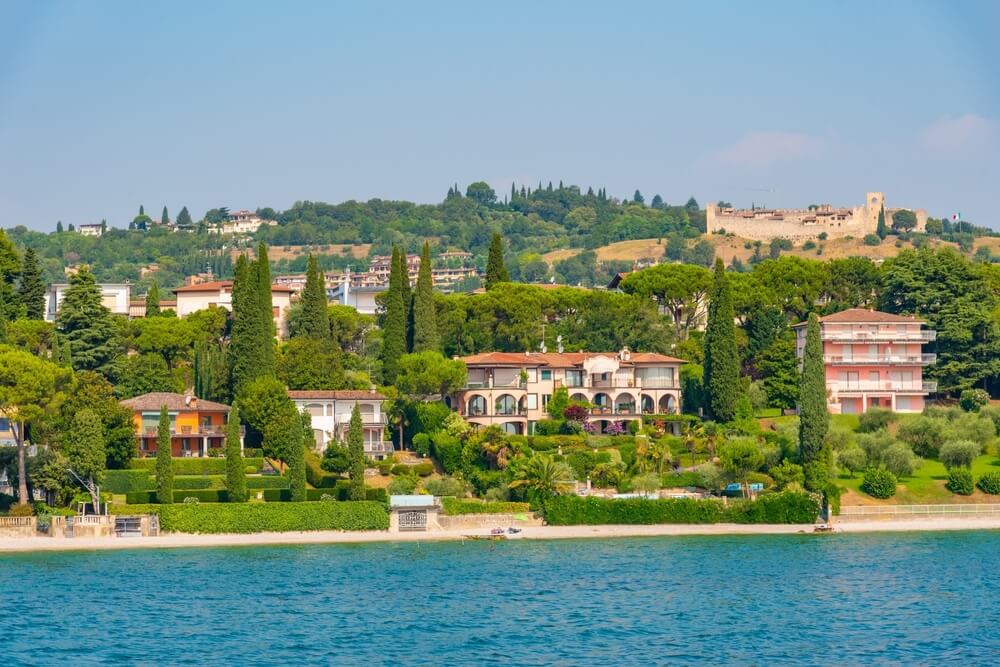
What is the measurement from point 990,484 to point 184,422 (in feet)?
128

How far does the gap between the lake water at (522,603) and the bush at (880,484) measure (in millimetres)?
3423

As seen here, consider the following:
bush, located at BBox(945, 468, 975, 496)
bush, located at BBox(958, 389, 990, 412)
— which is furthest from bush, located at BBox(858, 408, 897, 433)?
bush, located at BBox(945, 468, 975, 496)

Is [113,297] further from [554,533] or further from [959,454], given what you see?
[959,454]

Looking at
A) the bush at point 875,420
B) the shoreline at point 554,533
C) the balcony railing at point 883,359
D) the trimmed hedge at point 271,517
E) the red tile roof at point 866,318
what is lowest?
the shoreline at point 554,533

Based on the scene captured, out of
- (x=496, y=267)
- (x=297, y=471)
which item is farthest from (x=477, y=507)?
(x=496, y=267)

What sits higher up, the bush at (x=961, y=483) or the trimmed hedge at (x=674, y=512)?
the bush at (x=961, y=483)

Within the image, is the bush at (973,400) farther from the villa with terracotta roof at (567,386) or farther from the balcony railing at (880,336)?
the villa with terracotta roof at (567,386)

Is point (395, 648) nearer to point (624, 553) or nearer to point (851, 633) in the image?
point (851, 633)

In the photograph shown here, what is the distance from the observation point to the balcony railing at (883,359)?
9369 cm

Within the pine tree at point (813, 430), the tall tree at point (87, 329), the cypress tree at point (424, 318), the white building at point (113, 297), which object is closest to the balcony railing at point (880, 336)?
the pine tree at point (813, 430)

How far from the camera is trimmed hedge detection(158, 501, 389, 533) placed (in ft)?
235

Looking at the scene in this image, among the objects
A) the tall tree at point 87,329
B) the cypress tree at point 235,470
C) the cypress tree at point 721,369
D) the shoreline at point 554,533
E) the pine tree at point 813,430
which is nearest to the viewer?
the shoreline at point 554,533

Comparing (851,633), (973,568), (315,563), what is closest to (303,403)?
(315,563)

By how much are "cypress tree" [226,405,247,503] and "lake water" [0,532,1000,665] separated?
3147mm
